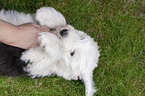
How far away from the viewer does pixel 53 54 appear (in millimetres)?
1869

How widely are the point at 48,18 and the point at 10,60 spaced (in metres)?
0.90

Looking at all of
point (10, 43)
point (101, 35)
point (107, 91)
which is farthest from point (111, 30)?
point (10, 43)

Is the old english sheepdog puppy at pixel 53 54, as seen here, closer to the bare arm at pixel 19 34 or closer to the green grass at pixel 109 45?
the bare arm at pixel 19 34

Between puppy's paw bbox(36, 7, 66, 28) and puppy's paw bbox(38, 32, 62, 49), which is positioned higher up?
puppy's paw bbox(36, 7, 66, 28)

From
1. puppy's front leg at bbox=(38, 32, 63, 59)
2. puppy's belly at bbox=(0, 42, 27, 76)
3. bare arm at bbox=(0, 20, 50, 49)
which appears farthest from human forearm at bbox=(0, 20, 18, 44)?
puppy's front leg at bbox=(38, 32, 63, 59)

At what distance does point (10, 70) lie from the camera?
2.08m

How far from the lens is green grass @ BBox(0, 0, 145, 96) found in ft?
10.1

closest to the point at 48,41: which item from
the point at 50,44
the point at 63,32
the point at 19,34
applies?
the point at 50,44

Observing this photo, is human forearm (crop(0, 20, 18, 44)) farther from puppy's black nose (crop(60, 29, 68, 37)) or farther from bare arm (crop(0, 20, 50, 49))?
puppy's black nose (crop(60, 29, 68, 37))

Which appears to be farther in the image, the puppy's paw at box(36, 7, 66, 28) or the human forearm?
the puppy's paw at box(36, 7, 66, 28)

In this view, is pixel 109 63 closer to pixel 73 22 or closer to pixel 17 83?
pixel 73 22

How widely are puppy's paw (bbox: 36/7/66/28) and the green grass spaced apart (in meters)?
0.94

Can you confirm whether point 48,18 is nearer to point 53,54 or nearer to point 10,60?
point 53,54

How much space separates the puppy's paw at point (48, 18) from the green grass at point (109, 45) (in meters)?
0.94
